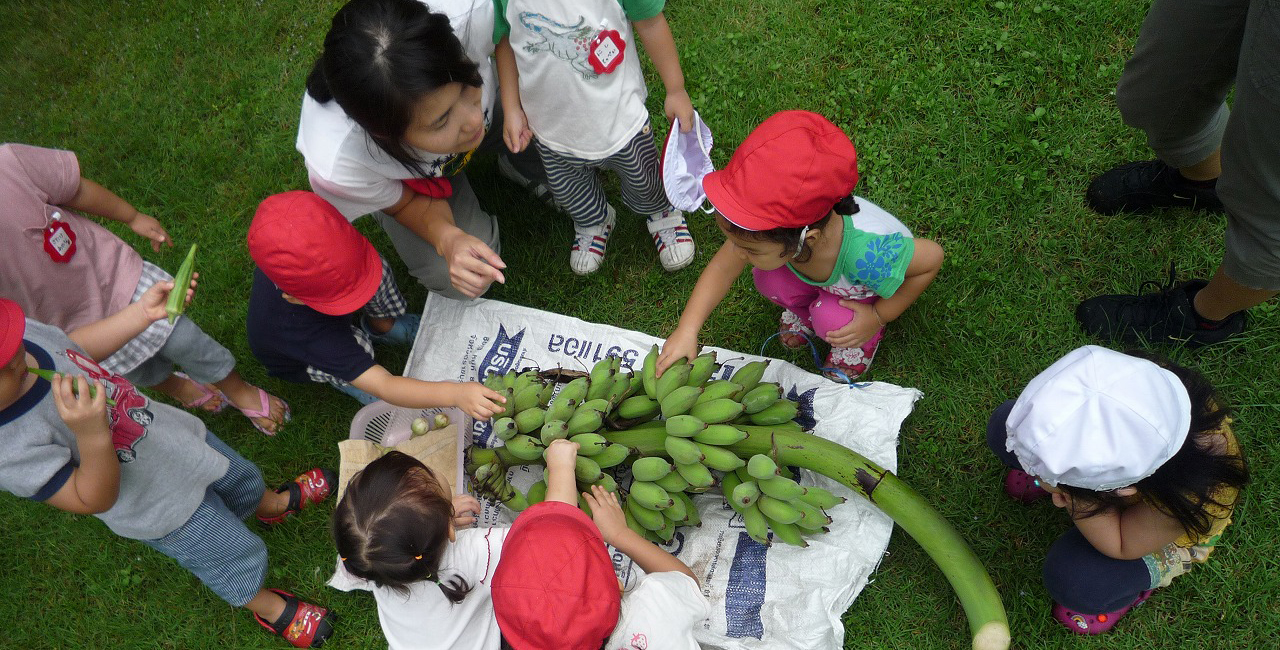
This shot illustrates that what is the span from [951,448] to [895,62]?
2009 mm

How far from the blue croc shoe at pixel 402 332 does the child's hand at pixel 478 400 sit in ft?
3.33

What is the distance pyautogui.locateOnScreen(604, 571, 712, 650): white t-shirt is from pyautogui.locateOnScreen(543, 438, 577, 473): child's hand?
0.47m

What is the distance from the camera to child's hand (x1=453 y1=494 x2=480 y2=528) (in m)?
2.78

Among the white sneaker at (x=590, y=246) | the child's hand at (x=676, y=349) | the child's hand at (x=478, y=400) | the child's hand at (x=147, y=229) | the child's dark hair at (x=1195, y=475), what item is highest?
the child's hand at (x=147, y=229)

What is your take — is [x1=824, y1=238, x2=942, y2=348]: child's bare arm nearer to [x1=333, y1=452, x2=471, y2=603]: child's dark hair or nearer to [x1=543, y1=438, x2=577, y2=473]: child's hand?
[x1=543, y1=438, x2=577, y2=473]: child's hand

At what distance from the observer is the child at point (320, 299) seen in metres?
2.55

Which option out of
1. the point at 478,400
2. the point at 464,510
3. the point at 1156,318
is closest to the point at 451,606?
the point at 464,510

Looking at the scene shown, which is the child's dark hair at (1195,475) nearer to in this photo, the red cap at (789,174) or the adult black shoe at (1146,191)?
the red cap at (789,174)

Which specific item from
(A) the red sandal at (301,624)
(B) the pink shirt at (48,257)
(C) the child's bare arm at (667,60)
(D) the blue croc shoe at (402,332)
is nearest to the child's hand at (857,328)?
(C) the child's bare arm at (667,60)

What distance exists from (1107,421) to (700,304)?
145 centimetres

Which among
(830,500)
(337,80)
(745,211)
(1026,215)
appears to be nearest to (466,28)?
(337,80)

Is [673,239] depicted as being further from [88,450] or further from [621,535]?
[88,450]

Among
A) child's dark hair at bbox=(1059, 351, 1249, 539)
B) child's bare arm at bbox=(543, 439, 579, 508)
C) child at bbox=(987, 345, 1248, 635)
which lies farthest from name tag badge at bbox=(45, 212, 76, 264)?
child's dark hair at bbox=(1059, 351, 1249, 539)

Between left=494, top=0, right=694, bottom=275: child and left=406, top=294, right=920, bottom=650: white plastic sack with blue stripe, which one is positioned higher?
left=494, top=0, right=694, bottom=275: child
